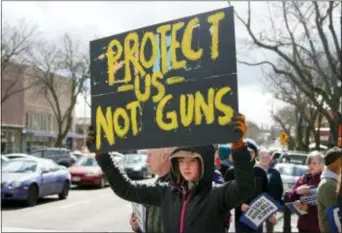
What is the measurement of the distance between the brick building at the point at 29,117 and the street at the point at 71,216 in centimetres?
3255

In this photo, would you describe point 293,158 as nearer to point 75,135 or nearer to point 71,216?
point 71,216

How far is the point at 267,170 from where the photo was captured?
686 cm

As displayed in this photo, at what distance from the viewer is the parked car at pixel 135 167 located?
29.1 meters

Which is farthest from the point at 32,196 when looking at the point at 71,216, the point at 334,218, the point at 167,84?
the point at 167,84

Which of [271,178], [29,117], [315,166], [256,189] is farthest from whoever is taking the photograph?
[29,117]

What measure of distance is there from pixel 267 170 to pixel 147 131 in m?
3.63

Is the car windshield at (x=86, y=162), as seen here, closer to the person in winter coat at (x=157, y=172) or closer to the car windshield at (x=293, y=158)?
the car windshield at (x=293, y=158)

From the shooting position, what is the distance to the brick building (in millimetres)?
53250

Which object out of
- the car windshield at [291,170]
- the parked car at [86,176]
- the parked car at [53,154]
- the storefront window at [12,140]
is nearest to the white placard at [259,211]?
the car windshield at [291,170]

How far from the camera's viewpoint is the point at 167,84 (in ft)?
11.3

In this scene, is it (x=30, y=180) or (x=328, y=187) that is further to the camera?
(x=30, y=180)

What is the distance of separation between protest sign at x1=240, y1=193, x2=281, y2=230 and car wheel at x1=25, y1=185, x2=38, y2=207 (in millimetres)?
10746

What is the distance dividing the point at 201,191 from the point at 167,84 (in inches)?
26.3

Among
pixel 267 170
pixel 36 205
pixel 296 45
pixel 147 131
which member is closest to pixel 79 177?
pixel 36 205
